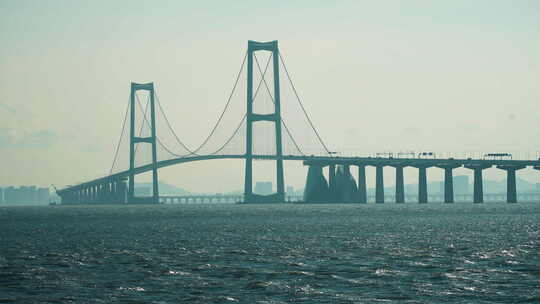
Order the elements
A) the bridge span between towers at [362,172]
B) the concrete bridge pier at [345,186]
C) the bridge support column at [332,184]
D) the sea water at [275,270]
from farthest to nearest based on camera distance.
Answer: the bridge support column at [332,184], the concrete bridge pier at [345,186], the bridge span between towers at [362,172], the sea water at [275,270]

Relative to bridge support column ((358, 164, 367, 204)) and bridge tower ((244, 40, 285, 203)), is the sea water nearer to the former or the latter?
bridge tower ((244, 40, 285, 203))

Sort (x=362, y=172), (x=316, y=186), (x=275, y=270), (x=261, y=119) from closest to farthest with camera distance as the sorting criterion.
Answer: (x=275, y=270) → (x=261, y=119) → (x=362, y=172) → (x=316, y=186)

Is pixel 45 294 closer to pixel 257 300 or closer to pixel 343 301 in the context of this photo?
pixel 257 300

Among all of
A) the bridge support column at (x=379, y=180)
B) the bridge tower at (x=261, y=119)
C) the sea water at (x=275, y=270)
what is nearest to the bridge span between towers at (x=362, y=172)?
the bridge support column at (x=379, y=180)

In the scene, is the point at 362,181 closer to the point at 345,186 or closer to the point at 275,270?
the point at 345,186

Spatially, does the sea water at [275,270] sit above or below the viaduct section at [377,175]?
below

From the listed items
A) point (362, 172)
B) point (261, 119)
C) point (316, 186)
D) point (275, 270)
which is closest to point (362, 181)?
point (362, 172)

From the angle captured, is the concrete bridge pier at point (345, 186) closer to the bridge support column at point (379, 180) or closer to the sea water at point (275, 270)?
the bridge support column at point (379, 180)

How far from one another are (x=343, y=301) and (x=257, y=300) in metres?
2.38

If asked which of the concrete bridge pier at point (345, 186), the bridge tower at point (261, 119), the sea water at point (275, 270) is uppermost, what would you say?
the bridge tower at point (261, 119)

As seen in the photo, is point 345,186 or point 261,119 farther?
point 345,186

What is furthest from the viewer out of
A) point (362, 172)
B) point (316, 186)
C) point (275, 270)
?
point (316, 186)

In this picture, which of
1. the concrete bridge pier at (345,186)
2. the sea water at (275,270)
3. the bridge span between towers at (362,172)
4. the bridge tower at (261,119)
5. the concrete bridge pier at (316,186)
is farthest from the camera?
the concrete bridge pier at (316,186)

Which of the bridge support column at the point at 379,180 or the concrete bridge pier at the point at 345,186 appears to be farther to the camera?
the concrete bridge pier at the point at 345,186
